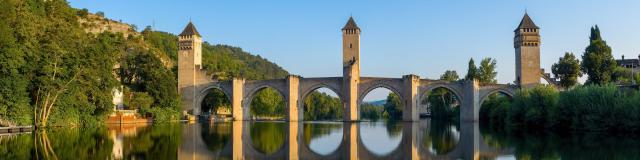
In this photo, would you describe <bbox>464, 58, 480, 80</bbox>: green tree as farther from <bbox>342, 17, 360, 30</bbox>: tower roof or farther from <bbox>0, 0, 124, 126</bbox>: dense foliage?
<bbox>0, 0, 124, 126</bbox>: dense foliage

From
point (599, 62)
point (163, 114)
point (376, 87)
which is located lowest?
point (163, 114)

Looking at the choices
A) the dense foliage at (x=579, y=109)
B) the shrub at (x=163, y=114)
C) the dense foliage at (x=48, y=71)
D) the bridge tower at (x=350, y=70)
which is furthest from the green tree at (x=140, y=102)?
the dense foliage at (x=579, y=109)

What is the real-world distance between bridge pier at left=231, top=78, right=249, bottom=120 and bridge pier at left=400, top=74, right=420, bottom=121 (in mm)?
15606

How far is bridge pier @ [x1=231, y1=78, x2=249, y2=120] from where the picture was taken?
5856 cm

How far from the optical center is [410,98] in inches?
2146

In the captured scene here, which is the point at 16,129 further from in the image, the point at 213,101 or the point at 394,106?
the point at 394,106

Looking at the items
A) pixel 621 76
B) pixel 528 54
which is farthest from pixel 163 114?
pixel 621 76

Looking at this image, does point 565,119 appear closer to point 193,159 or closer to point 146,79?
point 193,159

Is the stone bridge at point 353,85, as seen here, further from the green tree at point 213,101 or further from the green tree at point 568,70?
the green tree at point 213,101

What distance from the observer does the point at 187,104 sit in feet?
200

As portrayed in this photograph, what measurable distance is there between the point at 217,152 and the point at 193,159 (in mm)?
2441

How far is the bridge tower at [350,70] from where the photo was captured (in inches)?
2160

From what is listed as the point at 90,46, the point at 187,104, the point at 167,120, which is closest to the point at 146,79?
the point at 167,120

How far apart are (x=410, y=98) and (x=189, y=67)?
2275 cm
